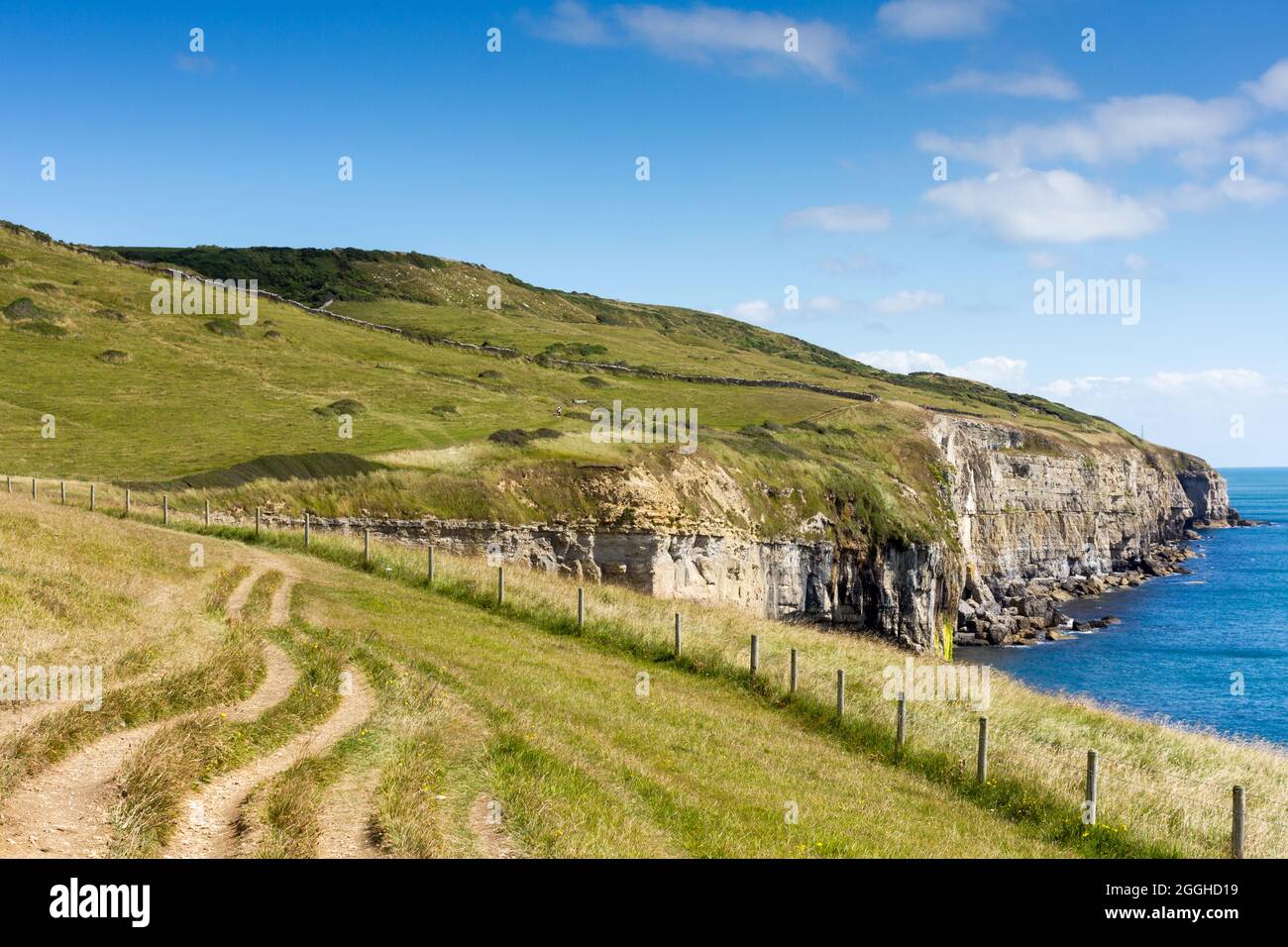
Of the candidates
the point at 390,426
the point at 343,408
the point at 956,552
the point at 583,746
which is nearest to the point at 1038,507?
the point at 956,552

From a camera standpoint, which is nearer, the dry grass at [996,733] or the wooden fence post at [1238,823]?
the wooden fence post at [1238,823]

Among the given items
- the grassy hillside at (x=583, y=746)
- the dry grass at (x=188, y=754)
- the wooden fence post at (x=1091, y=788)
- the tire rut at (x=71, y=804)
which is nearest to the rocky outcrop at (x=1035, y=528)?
the grassy hillside at (x=583, y=746)

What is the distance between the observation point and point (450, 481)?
57.1 metres

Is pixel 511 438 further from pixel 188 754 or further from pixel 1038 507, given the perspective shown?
pixel 1038 507

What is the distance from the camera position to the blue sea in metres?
60.8

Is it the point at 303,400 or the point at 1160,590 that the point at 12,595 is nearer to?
the point at 303,400

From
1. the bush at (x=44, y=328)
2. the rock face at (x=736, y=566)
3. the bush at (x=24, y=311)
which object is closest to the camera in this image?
the rock face at (x=736, y=566)

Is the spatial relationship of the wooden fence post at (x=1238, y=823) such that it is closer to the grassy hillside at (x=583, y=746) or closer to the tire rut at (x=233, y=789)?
the grassy hillside at (x=583, y=746)

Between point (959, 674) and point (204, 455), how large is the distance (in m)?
50.7

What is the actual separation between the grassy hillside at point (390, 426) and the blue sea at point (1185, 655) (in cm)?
1634

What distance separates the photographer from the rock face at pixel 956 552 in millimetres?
57906

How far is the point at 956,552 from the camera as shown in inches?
3469

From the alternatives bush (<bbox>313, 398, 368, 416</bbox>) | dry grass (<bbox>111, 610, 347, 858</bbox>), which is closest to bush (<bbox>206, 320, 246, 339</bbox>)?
bush (<bbox>313, 398, 368, 416</bbox>)
